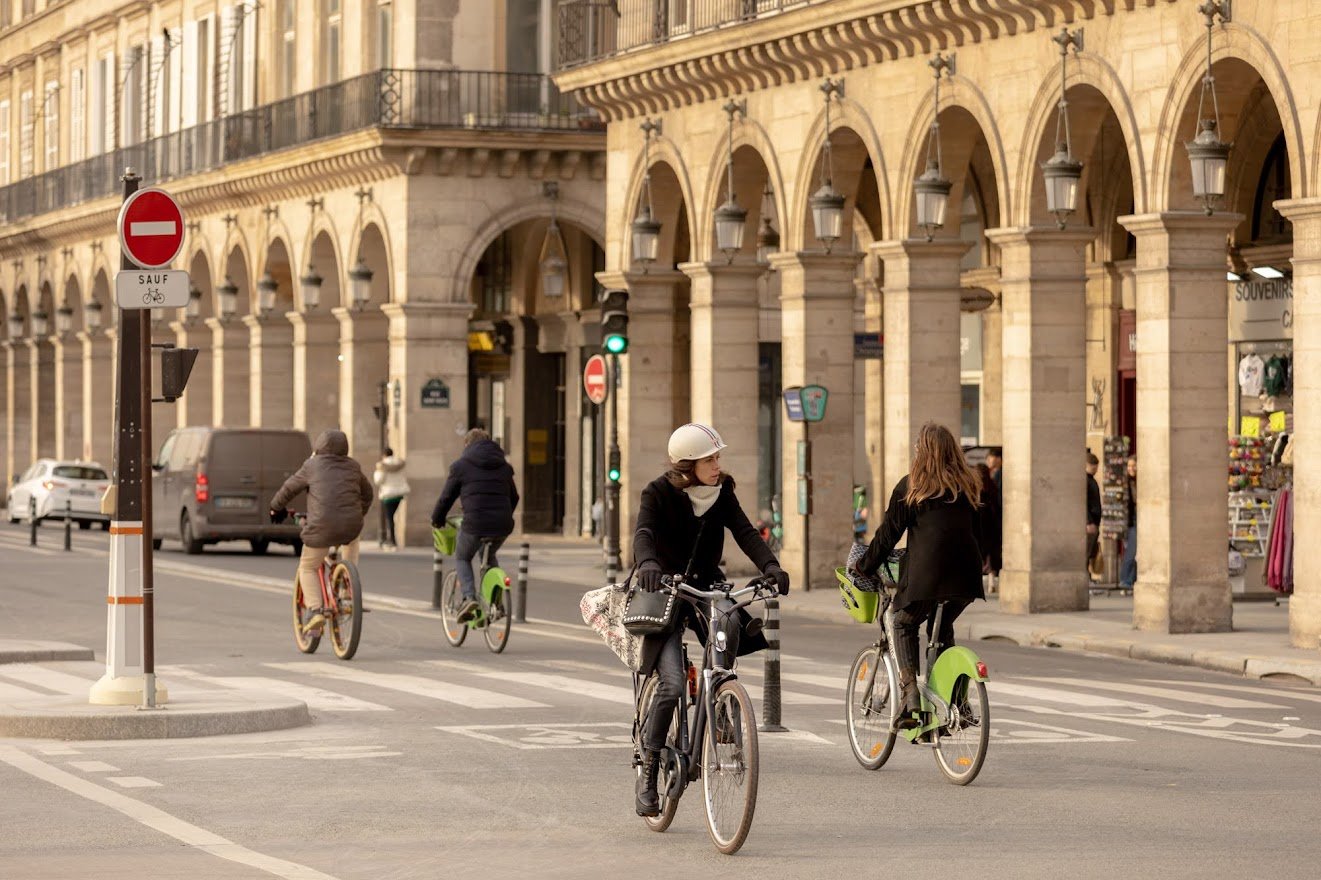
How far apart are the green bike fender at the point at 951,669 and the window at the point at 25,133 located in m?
58.2

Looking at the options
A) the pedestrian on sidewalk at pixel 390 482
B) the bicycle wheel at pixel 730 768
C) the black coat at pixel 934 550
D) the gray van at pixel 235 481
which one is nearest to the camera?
the bicycle wheel at pixel 730 768

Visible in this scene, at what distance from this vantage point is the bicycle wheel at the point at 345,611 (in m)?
21.4

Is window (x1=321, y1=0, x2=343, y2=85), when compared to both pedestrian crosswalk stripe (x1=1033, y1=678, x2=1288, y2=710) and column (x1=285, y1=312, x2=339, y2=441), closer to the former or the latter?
column (x1=285, y1=312, x2=339, y2=441)

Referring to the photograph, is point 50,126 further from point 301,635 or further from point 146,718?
point 146,718

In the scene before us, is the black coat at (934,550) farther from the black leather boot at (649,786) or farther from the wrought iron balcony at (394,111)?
the wrought iron balcony at (394,111)

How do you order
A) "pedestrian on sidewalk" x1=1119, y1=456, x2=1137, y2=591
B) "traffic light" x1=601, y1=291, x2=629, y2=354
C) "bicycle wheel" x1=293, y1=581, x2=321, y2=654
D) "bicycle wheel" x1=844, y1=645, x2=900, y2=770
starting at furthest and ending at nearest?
"traffic light" x1=601, y1=291, x2=629, y2=354 < "pedestrian on sidewalk" x1=1119, y1=456, x2=1137, y2=591 < "bicycle wheel" x1=293, y1=581, x2=321, y2=654 < "bicycle wheel" x1=844, y1=645, x2=900, y2=770

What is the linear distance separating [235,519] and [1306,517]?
67.5 ft

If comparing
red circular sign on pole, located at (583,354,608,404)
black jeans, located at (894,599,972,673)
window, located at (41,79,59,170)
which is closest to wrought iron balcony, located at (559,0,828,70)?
red circular sign on pole, located at (583,354,608,404)

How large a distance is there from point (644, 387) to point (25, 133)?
37381 mm

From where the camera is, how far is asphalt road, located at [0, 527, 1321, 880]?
11242 mm

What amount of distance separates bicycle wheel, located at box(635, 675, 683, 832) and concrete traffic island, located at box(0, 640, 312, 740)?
14.6ft

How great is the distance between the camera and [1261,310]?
30031mm

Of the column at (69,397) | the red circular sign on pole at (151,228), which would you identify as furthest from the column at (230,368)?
the red circular sign on pole at (151,228)

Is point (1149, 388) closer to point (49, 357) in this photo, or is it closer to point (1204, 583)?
point (1204, 583)
